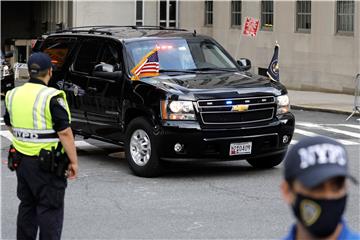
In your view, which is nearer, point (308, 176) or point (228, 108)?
point (308, 176)

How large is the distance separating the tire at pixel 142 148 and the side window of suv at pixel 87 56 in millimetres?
1588

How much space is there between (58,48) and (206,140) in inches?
152

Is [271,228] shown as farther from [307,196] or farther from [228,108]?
[307,196]

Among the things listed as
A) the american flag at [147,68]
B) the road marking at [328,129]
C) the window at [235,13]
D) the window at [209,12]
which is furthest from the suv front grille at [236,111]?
the window at [209,12]

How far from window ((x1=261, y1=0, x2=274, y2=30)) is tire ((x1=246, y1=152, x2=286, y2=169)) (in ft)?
58.1

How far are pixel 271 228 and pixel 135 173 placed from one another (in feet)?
10.4

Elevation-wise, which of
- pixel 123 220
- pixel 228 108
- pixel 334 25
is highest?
pixel 334 25

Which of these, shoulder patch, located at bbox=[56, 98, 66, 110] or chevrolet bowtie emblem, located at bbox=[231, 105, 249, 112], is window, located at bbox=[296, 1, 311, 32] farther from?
shoulder patch, located at bbox=[56, 98, 66, 110]

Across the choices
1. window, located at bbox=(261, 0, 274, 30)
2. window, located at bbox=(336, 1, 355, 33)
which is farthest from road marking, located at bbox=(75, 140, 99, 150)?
window, located at bbox=(261, 0, 274, 30)

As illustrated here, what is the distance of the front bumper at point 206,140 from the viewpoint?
946 centimetres

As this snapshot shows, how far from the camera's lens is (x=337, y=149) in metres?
2.35

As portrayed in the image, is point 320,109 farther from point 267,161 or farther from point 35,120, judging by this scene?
point 35,120

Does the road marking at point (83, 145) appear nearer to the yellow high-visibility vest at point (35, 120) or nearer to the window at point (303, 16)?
the yellow high-visibility vest at point (35, 120)

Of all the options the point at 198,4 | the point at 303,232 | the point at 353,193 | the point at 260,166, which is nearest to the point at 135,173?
the point at 260,166
